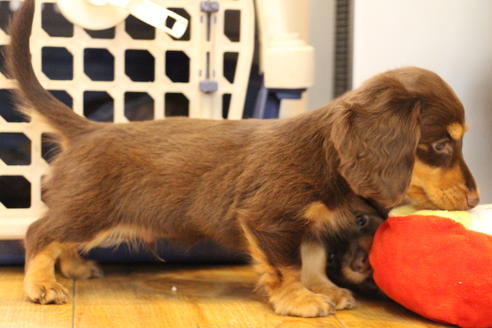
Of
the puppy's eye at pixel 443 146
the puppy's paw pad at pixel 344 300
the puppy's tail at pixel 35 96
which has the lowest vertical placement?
the puppy's paw pad at pixel 344 300

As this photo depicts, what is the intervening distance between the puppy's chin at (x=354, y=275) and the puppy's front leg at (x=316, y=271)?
0.05m

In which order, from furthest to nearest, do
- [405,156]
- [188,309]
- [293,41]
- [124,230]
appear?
[293,41], [124,230], [188,309], [405,156]

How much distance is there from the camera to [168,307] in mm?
1818

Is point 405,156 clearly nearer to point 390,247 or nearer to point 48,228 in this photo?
point 390,247

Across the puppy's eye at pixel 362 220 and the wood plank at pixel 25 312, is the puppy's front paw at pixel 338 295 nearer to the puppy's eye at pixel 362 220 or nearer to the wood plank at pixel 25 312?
the puppy's eye at pixel 362 220

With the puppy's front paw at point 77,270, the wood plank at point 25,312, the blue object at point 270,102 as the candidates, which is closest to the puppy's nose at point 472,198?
the blue object at point 270,102

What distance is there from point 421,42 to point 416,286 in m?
0.83

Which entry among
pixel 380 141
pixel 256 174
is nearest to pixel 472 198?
pixel 380 141

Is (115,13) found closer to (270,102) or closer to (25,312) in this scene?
(270,102)

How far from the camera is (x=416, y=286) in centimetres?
167

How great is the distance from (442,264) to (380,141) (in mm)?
285

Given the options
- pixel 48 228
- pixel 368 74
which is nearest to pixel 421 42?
pixel 368 74

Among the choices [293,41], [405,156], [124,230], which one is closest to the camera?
[405,156]

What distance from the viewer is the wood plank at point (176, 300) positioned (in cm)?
170
